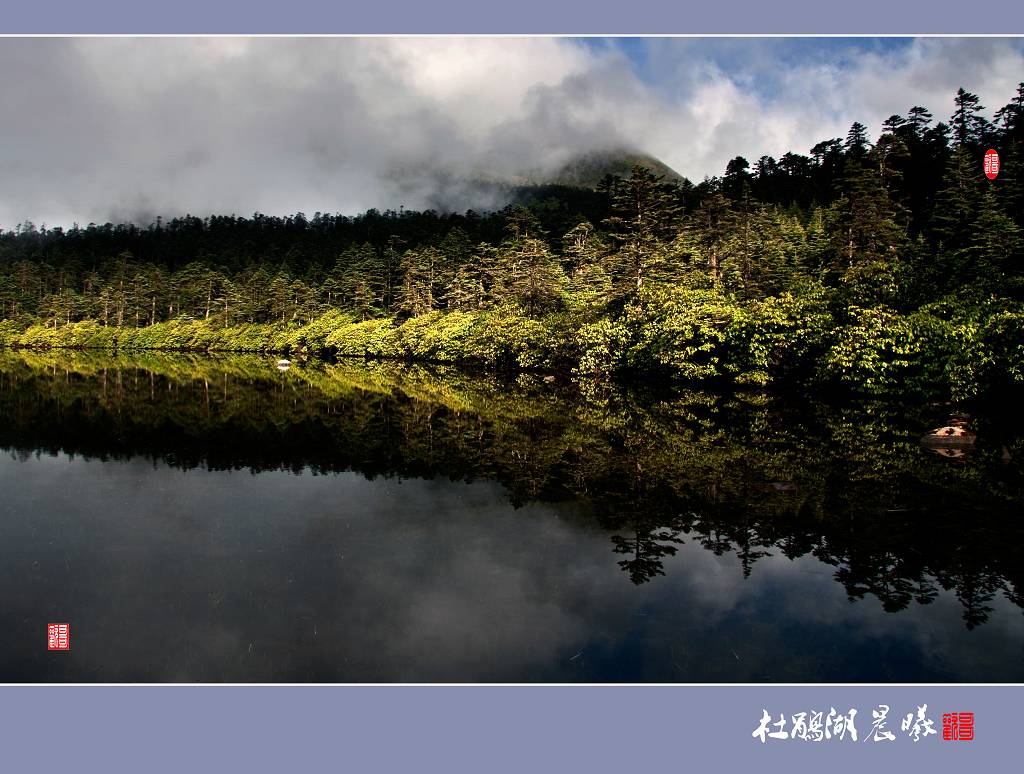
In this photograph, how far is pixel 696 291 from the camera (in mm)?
29125

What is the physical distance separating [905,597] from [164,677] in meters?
8.32

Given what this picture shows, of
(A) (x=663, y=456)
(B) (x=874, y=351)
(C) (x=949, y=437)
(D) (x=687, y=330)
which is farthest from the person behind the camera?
(D) (x=687, y=330)

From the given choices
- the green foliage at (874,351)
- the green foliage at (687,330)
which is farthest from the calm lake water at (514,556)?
the green foliage at (687,330)

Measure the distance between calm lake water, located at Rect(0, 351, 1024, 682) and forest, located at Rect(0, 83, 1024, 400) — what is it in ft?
20.7

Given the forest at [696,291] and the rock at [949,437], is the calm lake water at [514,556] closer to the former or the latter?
the rock at [949,437]

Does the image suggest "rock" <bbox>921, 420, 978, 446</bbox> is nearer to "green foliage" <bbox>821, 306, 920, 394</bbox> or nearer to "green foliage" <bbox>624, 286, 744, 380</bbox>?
"green foliage" <bbox>821, 306, 920, 394</bbox>

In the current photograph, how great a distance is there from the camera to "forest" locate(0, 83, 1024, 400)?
23.0m

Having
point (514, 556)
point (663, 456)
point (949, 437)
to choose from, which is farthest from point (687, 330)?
point (514, 556)

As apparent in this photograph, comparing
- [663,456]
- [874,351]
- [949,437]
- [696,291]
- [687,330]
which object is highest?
[696,291]

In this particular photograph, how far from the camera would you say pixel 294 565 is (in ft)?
28.5

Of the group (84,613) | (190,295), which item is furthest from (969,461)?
(190,295)

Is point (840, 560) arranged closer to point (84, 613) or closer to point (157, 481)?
point (84, 613)

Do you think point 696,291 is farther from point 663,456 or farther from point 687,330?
point 663,456

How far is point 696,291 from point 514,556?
2309 centimetres
